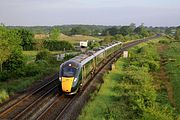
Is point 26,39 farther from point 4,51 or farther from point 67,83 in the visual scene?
point 67,83

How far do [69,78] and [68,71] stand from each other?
0.76 meters

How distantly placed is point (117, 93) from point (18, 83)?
396 inches

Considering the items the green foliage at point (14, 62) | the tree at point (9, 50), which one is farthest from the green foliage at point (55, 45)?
the green foliage at point (14, 62)

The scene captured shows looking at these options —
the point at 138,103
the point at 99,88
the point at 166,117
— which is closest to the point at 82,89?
the point at 99,88

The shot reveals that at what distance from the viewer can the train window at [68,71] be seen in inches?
980

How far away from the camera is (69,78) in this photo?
24594mm

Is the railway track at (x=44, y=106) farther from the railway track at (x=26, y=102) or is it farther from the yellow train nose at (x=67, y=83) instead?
the yellow train nose at (x=67, y=83)

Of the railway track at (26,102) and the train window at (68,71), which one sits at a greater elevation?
the train window at (68,71)

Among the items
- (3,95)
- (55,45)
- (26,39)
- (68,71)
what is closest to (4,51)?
(3,95)

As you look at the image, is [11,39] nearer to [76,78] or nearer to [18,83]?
[18,83]

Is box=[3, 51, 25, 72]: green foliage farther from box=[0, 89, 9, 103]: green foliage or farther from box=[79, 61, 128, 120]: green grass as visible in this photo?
box=[79, 61, 128, 120]: green grass

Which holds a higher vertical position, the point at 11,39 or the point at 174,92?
the point at 11,39

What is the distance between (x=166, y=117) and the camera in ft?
60.6

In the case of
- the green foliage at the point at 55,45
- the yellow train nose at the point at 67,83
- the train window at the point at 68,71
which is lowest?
the green foliage at the point at 55,45
